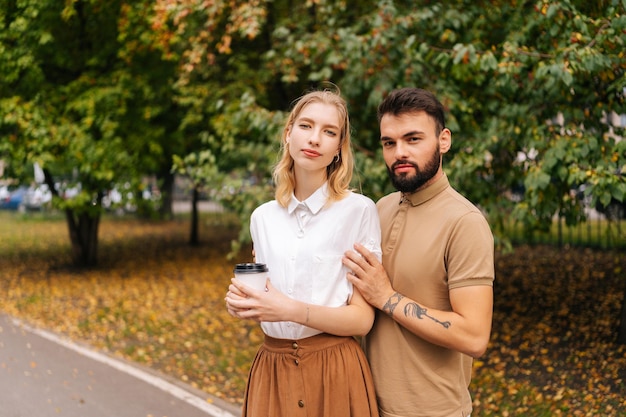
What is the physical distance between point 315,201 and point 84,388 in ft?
14.8

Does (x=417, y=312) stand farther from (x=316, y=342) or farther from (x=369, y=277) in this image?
(x=316, y=342)

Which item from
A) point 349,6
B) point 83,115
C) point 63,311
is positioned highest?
point 349,6

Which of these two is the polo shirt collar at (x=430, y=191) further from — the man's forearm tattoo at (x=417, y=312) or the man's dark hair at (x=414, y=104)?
the man's forearm tattoo at (x=417, y=312)

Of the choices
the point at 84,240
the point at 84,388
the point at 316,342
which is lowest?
the point at 84,388

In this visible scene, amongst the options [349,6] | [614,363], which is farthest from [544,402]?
[349,6]

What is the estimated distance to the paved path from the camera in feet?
17.5

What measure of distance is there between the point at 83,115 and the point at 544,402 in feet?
28.4

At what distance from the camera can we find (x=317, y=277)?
7.43ft

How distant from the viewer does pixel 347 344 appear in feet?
7.62

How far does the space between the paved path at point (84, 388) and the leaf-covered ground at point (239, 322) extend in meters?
0.31

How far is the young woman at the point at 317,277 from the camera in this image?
7.42 feet

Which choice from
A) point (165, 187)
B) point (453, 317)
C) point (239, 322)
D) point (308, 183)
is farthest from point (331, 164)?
point (165, 187)

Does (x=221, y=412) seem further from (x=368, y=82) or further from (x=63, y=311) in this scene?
(x=63, y=311)

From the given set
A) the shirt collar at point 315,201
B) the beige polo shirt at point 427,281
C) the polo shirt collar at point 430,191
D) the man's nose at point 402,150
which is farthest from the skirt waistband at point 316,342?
the man's nose at point 402,150
